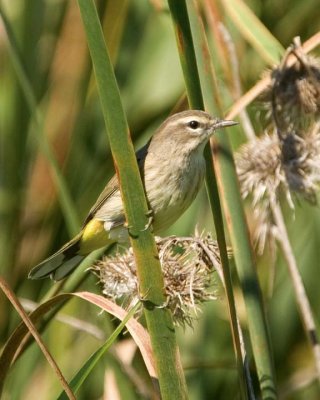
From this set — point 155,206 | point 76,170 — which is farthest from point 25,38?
point 155,206

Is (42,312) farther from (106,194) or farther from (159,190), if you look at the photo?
(106,194)

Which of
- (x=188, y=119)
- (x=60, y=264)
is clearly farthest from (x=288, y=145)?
(x=60, y=264)

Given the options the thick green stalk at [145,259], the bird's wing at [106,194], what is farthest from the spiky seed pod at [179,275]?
the bird's wing at [106,194]

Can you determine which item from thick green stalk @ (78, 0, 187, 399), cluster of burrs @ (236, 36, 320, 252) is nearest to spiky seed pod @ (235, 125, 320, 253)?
cluster of burrs @ (236, 36, 320, 252)

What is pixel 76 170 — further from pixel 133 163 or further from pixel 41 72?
pixel 133 163

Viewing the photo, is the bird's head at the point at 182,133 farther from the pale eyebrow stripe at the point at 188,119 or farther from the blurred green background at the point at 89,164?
the blurred green background at the point at 89,164

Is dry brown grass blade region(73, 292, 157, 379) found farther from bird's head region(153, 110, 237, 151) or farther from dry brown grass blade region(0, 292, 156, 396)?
bird's head region(153, 110, 237, 151)
